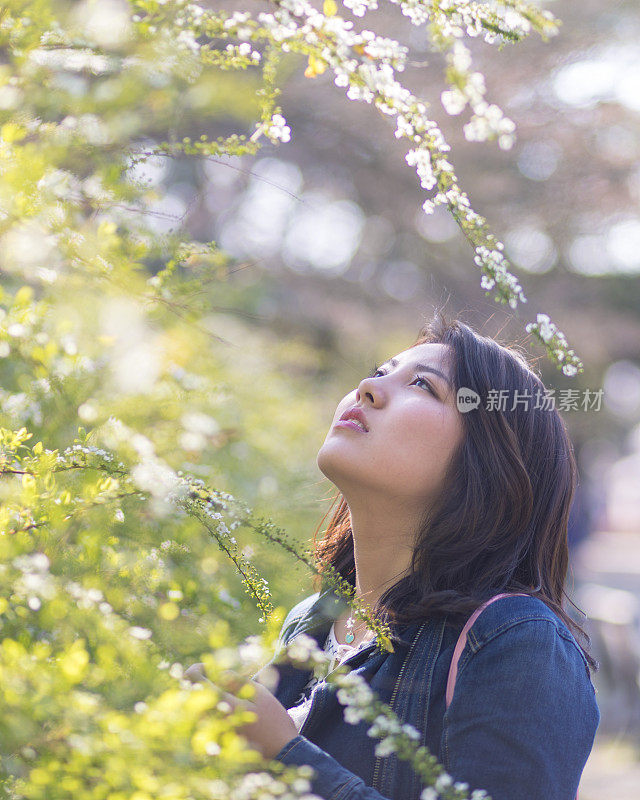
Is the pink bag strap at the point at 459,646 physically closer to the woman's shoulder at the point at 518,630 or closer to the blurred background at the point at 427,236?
the woman's shoulder at the point at 518,630

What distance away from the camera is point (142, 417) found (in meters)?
1.75

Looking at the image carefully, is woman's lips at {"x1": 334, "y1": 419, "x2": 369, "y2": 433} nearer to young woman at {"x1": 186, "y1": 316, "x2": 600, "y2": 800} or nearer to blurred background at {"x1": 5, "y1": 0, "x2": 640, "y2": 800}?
young woman at {"x1": 186, "y1": 316, "x2": 600, "y2": 800}

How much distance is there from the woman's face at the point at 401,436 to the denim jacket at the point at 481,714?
0.84ft

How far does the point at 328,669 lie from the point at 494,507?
0.42 meters

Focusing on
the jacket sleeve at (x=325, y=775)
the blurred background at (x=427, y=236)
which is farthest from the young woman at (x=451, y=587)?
the blurred background at (x=427, y=236)

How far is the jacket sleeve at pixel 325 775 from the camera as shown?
107cm

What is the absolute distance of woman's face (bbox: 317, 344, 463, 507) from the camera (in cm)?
139

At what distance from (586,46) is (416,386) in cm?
442

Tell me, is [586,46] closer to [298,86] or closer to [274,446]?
[298,86]

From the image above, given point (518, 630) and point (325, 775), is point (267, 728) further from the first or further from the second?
point (518, 630)

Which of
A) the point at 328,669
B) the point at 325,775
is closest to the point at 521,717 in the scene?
the point at 325,775

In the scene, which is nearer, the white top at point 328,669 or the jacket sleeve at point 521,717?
the jacket sleeve at point 521,717

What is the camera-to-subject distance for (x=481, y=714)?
111 centimetres

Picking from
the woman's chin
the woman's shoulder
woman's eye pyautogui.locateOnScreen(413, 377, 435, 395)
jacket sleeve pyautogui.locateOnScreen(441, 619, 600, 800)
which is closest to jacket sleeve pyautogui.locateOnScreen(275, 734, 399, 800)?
jacket sleeve pyautogui.locateOnScreen(441, 619, 600, 800)
